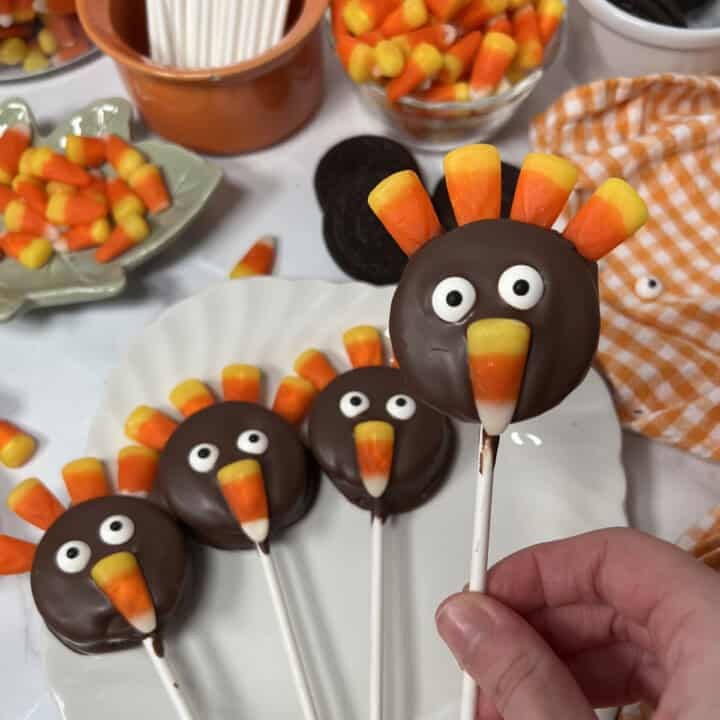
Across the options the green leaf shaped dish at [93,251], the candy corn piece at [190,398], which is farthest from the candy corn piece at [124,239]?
the candy corn piece at [190,398]

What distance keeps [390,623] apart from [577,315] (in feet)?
1.45

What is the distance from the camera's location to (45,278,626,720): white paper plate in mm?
846

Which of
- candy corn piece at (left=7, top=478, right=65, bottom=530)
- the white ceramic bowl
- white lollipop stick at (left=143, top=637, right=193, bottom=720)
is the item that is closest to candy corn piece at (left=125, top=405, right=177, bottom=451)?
candy corn piece at (left=7, top=478, right=65, bottom=530)

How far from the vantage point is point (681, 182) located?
111 centimetres

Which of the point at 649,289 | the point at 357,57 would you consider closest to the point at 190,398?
the point at 357,57

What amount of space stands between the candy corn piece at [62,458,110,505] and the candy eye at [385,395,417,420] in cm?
34

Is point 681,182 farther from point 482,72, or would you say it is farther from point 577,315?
point 577,315

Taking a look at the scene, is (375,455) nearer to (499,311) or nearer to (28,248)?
(499,311)

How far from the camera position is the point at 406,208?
0.64 meters

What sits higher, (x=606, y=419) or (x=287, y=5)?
(x=287, y=5)

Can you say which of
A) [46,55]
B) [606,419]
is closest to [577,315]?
[606,419]

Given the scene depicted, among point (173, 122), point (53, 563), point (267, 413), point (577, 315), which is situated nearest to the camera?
point (577, 315)

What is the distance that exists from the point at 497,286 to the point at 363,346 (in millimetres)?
407

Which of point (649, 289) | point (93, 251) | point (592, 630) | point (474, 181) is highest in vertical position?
point (474, 181)
